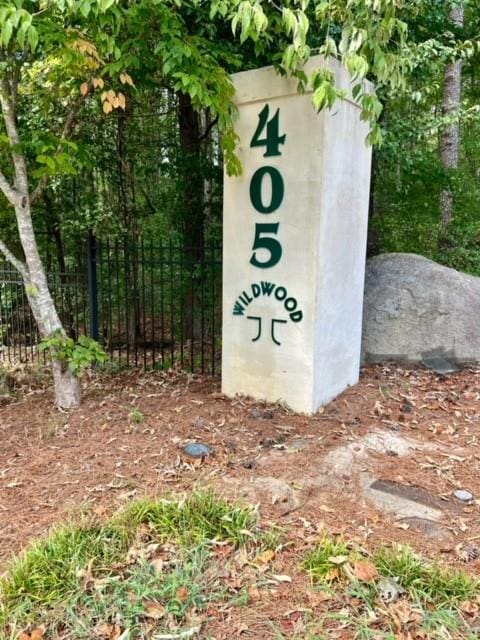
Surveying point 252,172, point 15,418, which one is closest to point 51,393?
point 15,418

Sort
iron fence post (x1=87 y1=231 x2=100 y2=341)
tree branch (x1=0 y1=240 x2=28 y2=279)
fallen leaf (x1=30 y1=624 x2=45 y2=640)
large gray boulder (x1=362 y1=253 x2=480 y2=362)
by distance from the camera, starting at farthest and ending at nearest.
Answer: iron fence post (x1=87 y1=231 x2=100 y2=341) < large gray boulder (x1=362 y1=253 x2=480 y2=362) < tree branch (x1=0 y1=240 x2=28 y2=279) < fallen leaf (x1=30 y1=624 x2=45 y2=640)

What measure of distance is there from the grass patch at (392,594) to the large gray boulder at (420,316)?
10.6 feet

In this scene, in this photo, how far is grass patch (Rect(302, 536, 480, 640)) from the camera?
2.01m

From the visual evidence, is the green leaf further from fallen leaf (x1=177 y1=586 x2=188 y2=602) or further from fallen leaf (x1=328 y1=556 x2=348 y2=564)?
fallen leaf (x1=328 y1=556 x2=348 y2=564)

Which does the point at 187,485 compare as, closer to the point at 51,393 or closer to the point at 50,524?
the point at 50,524

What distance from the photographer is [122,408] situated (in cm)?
434

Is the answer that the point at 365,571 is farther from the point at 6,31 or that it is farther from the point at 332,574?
the point at 6,31

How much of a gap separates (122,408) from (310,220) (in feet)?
7.33

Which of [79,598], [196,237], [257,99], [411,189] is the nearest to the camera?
[79,598]

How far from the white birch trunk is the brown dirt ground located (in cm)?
23

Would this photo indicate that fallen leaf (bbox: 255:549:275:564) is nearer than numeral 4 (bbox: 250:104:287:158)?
Yes

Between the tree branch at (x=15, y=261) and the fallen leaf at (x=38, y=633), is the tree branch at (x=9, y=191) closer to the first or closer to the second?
the tree branch at (x=15, y=261)

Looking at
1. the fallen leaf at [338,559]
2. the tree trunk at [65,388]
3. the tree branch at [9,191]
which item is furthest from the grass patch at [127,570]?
the tree branch at [9,191]

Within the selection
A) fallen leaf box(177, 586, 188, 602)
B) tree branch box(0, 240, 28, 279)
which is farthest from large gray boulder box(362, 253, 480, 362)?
fallen leaf box(177, 586, 188, 602)
